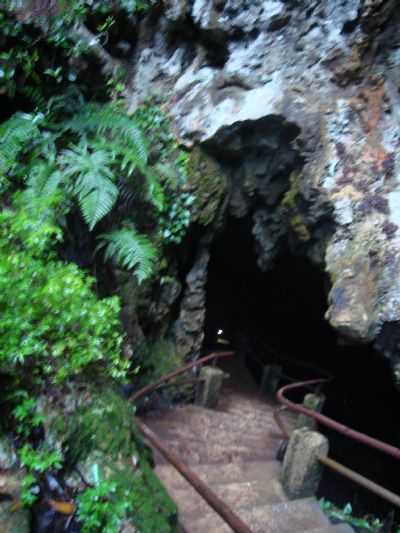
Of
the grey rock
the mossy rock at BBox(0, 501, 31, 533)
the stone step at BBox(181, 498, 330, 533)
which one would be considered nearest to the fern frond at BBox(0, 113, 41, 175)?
the grey rock

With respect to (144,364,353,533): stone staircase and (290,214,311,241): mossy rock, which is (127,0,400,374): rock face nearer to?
(290,214,311,241): mossy rock

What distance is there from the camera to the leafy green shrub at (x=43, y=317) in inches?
96.3

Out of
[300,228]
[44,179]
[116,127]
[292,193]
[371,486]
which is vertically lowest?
[371,486]

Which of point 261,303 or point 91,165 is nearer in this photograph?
point 91,165

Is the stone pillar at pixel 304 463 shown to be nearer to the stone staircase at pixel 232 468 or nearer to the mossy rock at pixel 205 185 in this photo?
the stone staircase at pixel 232 468

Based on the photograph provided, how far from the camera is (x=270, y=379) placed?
730 cm

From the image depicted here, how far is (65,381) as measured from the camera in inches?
107

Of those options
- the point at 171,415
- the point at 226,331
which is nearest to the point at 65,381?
the point at 171,415

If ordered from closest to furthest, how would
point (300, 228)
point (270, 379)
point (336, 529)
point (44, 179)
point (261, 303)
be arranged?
point (336, 529) < point (44, 179) < point (300, 228) < point (270, 379) < point (261, 303)

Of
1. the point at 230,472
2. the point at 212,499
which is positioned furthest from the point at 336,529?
the point at 212,499

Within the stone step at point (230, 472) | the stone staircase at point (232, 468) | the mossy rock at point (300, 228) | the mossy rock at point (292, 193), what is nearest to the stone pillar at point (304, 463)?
the stone staircase at point (232, 468)

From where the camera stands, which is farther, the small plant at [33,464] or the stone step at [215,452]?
the stone step at [215,452]

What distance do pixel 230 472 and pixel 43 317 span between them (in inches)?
98.3

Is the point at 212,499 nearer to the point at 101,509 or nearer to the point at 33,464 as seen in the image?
the point at 101,509
